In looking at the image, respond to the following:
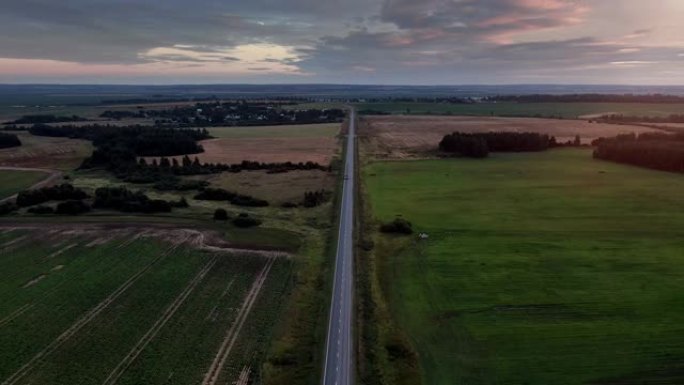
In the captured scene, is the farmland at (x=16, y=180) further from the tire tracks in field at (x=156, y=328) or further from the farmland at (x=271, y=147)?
the tire tracks in field at (x=156, y=328)

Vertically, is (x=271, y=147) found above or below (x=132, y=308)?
above

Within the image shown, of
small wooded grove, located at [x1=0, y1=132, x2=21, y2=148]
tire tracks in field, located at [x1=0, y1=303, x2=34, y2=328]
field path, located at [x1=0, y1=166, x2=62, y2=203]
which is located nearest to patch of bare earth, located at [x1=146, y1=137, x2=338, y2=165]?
field path, located at [x1=0, y1=166, x2=62, y2=203]

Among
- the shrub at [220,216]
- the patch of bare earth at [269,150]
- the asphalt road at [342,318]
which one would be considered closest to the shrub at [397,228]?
the asphalt road at [342,318]


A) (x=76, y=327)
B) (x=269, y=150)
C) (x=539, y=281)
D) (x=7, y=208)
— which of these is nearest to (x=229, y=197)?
(x=7, y=208)

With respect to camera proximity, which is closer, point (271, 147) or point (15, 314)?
point (15, 314)

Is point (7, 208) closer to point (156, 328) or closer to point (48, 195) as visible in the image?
point (48, 195)
